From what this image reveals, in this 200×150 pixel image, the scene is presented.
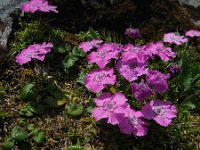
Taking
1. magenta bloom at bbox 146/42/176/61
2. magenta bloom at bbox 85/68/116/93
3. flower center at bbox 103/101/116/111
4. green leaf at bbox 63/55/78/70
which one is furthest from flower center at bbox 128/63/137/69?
green leaf at bbox 63/55/78/70

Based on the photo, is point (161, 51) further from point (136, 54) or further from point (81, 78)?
point (81, 78)

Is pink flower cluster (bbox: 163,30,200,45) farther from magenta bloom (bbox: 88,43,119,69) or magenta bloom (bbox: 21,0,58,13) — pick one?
magenta bloom (bbox: 21,0,58,13)

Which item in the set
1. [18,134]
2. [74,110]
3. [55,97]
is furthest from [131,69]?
[18,134]

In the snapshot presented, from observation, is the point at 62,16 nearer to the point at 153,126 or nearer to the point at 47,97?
the point at 47,97

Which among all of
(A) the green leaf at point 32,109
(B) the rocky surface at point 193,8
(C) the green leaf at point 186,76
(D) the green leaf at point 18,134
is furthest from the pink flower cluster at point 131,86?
(B) the rocky surface at point 193,8

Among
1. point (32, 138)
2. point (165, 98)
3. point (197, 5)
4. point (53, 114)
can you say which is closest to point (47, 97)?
point (53, 114)

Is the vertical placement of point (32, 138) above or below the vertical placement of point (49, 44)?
below
